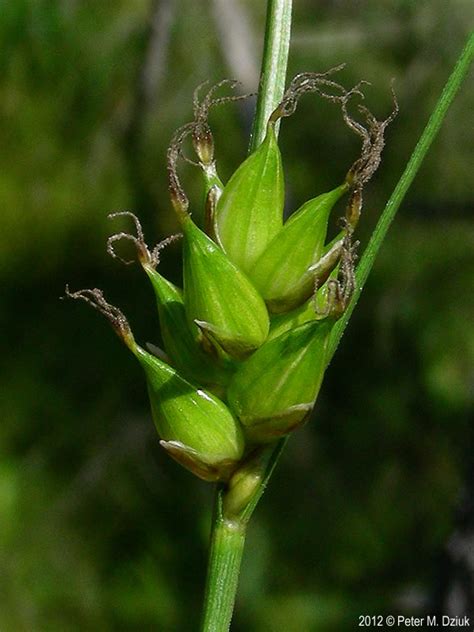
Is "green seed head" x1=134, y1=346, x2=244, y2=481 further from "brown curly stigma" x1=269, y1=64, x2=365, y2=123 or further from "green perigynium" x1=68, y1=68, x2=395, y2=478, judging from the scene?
"brown curly stigma" x1=269, y1=64, x2=365, y2=123

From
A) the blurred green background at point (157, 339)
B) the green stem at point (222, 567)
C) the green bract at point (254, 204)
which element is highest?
the green bract at point (254, 204)

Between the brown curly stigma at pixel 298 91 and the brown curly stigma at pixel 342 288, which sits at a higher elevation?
the brown curly stigma at pixel 298 91

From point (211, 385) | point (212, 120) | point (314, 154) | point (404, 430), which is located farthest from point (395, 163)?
point (211, 385)

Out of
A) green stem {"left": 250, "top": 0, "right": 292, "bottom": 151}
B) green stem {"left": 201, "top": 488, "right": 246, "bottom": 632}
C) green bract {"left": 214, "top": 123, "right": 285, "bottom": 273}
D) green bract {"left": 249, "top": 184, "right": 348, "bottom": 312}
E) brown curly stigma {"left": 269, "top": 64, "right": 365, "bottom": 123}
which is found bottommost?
green stem {"left": 201, "top": 488, "right": 246, "bottom": 632}

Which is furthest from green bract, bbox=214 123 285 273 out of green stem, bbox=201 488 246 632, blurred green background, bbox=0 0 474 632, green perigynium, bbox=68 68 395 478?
blurred green background, bbox=0 0 474 632

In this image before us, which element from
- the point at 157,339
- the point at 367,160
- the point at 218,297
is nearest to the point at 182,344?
the point at 218,297

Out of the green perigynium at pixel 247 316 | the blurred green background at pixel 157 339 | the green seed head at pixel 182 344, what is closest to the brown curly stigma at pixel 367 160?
the green perigynium at pixel 247 316

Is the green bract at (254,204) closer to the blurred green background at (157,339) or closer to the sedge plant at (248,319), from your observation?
the sedge plant at (248,319)

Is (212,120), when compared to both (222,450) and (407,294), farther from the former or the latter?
(222,450)
